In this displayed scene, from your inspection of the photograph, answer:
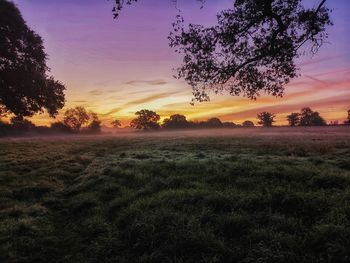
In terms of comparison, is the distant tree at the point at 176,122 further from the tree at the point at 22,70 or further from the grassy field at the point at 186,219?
the grassy field at the point at 186,219

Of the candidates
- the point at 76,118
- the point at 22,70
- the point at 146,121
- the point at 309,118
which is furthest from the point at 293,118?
the point at 22,70

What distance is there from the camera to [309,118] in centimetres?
14775

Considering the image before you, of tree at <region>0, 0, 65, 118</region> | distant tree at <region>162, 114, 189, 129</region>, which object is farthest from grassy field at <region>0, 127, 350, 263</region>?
distant tree at <region>162, 114, 189, 129</region>

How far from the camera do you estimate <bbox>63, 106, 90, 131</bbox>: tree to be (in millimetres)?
134125

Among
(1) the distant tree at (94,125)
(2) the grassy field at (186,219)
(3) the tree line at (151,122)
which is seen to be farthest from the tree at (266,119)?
(2) the grassy field at (186,219)

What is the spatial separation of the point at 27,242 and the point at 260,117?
150456 millimetres

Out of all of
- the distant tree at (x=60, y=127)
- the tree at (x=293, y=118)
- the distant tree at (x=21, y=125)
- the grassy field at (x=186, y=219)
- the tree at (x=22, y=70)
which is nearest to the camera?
the grassy field at (x=186, y=219)

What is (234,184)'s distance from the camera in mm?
13500

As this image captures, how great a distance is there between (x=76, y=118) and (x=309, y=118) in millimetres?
105891

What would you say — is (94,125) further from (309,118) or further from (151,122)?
(309,118)

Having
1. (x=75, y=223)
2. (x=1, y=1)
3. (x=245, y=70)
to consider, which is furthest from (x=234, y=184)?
(x=1, y=1)

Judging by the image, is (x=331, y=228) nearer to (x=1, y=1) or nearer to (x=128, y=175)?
(x=128, y=175)

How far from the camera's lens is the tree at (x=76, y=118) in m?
134

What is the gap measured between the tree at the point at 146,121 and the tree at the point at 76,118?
2622cm
